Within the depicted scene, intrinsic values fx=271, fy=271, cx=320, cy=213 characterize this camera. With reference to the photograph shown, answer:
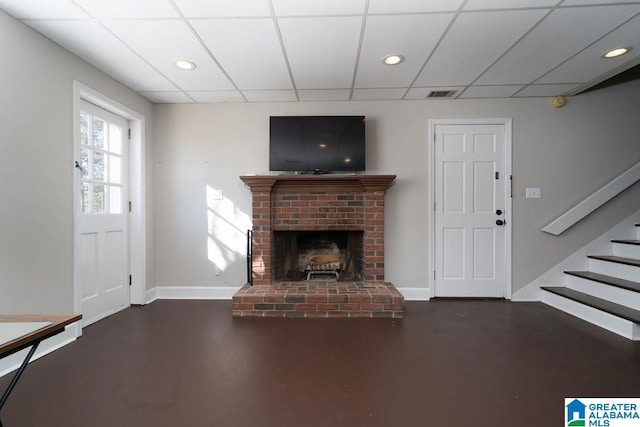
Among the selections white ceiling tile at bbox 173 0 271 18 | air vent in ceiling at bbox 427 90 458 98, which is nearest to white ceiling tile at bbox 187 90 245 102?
white ceiling tile at bbox 173 0 271 18

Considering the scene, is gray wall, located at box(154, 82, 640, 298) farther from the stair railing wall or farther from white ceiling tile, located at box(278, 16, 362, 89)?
white ceiling tile, located at box(278, 16, 362, 89)

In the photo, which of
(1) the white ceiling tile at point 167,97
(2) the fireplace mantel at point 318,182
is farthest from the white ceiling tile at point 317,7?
(1) the white ceiling tile at point 167,97

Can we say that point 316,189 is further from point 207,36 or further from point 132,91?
point 132,91

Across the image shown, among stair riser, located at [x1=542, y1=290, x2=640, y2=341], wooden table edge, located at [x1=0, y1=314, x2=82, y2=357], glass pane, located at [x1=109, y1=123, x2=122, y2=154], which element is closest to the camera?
wooden table edge, located at [x1=0, y1=314, x2=82, y2=357]

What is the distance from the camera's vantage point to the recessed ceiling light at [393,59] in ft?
7.41

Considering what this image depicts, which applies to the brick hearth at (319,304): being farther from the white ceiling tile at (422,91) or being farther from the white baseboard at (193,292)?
the white ceiling tile at (422,91)

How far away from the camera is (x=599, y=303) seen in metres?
2.53

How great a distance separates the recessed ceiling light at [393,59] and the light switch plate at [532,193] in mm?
2183

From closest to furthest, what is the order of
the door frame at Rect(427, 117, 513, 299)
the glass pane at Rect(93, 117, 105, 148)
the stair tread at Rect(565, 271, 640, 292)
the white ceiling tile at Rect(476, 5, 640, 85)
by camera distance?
the white ceiling tile at Rect(476, 5, 640, 85)
the stair tread at Rect(565, 271, 640, 292)
the glass pane at Rect(93, 117, 105, 148)
the door frame at Rect(427, 117, 513, 299)

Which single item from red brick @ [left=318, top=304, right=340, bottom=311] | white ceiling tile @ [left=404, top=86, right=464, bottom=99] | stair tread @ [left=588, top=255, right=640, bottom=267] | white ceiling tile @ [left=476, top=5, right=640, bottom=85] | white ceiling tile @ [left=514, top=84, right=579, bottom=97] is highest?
white ceiling tile @ [left=514, top=84, right=579, bottom=97]

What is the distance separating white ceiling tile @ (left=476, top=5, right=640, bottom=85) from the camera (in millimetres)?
1799

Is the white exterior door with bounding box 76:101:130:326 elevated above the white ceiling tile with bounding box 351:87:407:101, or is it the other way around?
the white ceiling tile with bounding box 351:87:407:101

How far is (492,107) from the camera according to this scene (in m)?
3.15

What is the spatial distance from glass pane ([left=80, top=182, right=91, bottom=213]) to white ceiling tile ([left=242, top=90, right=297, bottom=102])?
176cm
